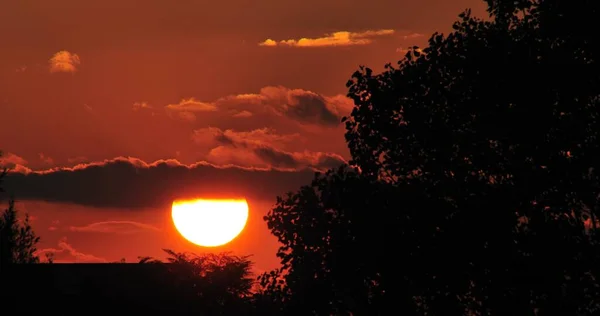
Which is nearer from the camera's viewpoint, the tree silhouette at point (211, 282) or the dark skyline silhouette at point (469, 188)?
the dark skyline silhouette at point (469, 188)

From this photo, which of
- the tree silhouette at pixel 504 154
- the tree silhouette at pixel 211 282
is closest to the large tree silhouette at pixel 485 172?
the tree silhouette at pixel 504 154

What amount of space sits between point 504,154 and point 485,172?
116 cm

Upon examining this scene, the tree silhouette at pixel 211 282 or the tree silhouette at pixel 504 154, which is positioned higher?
the tree silhouette at pixel 504 154

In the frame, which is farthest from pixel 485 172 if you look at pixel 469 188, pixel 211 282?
pixel 211 282

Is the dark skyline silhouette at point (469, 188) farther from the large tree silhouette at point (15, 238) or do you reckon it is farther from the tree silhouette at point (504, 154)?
the large tree silhouette at point (15, 238)

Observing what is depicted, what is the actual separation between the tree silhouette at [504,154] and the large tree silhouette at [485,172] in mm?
40

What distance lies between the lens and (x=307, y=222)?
120 ft

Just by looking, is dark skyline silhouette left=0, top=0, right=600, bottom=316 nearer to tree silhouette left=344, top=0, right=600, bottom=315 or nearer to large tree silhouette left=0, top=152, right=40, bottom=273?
tree silhouette left=344, top=0, right=600, bottom=315

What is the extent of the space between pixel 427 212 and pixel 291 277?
7683 millimetres

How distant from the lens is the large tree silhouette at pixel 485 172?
30.2m

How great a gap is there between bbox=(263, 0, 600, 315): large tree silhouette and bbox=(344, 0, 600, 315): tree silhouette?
0.13ft

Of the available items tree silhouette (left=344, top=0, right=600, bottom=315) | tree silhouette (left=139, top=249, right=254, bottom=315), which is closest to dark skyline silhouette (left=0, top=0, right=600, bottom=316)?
tree silhouette (left=344, top=0, right=600, bottom=315)

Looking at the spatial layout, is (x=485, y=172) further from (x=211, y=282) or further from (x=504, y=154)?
(x=211, y=282)

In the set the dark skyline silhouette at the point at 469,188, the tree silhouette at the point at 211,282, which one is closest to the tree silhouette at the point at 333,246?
the dark skyline silhouette at the point at 469,188
